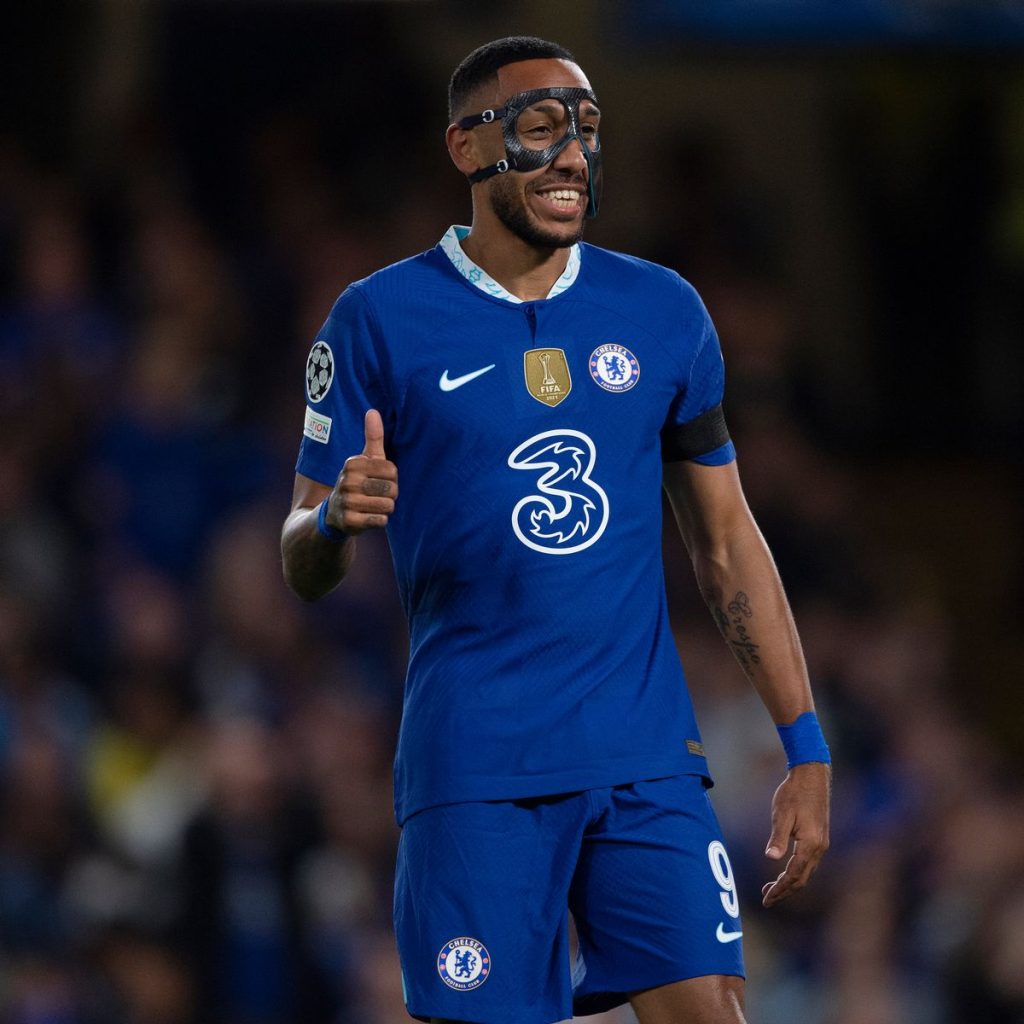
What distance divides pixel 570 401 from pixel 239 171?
20.6 ft

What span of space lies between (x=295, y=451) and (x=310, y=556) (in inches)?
193

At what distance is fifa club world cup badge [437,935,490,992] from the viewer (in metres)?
3.82

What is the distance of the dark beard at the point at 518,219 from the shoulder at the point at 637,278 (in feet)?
0.30

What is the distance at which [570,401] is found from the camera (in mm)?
3973

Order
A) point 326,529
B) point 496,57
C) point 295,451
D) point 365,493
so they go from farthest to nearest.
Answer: point 295,451 → point 496,57 → point 326,529 → point 365,493

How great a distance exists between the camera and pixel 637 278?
13.7 feet

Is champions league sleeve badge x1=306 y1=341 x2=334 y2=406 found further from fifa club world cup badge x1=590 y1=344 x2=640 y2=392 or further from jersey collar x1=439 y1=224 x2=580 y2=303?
fifa club world cup badge x1=590 y1=344 x2=640 y2=392

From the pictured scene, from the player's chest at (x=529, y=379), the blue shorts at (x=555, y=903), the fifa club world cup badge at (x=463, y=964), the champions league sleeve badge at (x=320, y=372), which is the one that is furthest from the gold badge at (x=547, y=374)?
the fifa club world cup badge at (x=463, y=964)

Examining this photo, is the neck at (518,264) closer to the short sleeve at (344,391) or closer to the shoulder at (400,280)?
the shoulder at (400,280)

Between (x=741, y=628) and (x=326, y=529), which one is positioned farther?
(x=741, y=628)

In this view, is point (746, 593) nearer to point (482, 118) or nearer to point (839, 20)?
point (482, 118)

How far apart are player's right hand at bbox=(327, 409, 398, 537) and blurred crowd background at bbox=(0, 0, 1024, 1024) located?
3.84 metres

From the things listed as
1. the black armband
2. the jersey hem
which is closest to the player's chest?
the black armband

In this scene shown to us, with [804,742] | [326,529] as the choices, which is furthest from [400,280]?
[804,742]
